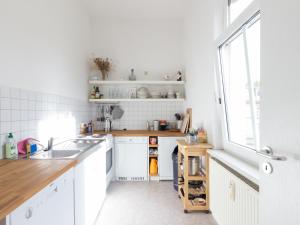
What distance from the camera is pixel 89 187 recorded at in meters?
2.03

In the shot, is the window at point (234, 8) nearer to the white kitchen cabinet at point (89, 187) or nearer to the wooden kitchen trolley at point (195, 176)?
the wooden kitchen trolley at point (195, 176)

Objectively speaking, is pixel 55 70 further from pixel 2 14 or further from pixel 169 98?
pixel 169 98

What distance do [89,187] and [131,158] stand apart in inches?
59.6

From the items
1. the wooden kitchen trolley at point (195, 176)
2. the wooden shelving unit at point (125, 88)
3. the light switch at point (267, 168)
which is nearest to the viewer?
the light switch at point (267, 168)

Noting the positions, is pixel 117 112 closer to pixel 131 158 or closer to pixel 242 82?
pixel 131 158

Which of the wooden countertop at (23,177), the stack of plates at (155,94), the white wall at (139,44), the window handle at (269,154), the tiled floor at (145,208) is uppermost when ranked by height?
the white wall at (139,44)

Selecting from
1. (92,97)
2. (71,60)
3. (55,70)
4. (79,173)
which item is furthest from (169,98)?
(79,173)

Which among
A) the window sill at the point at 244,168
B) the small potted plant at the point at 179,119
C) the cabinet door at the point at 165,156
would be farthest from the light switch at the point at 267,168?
the small potted plant at the point at 179,119

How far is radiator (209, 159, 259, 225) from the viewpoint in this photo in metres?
1.35

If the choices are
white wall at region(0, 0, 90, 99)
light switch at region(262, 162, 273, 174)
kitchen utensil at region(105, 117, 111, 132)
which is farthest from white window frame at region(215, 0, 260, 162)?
kitchen utensil at region(105, 117, 111, 132)

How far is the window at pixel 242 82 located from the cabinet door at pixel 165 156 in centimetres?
141

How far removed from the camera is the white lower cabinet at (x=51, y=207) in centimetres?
93

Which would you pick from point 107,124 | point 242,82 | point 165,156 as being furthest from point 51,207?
point 107,124

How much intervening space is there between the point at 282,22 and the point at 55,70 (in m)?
2.35
